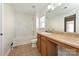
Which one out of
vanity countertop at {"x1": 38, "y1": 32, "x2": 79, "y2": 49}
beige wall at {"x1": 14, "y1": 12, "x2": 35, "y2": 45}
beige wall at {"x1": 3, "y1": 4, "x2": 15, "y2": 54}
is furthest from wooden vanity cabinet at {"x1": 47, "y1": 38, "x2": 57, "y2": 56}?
beige wall at {"x1": 14, "y1": 12, "x2": 35, "y2": 45}

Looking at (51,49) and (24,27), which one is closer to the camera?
(51,49)

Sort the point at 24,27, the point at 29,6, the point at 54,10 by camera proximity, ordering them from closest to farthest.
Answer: the point at 54,10, the point at 29,6, the point at 24,27

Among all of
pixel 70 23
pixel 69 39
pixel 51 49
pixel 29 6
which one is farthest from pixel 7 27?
pixel 69 39

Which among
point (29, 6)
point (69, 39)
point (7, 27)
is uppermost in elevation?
point (29, 6)

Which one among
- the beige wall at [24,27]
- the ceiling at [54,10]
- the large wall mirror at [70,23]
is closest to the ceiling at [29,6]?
the ceiling at [54,10]

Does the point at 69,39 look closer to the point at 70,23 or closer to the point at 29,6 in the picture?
the point at 70,23

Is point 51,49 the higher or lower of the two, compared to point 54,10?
lower

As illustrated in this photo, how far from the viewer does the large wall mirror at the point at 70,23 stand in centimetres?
233

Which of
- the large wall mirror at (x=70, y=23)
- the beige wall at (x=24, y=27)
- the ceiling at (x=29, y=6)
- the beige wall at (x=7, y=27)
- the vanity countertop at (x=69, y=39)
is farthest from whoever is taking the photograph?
the beige wall at (x=24, y=27)

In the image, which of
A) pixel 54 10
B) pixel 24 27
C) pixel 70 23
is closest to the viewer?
pixel 70 23

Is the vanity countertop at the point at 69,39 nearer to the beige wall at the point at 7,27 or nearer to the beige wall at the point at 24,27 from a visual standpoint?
the beige wall at the point at 7,27

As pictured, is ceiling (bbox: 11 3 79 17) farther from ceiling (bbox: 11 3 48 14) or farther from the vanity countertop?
the vanity countertop

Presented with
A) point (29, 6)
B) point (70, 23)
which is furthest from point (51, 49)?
point (29, 6)

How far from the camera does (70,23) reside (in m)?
2.51
